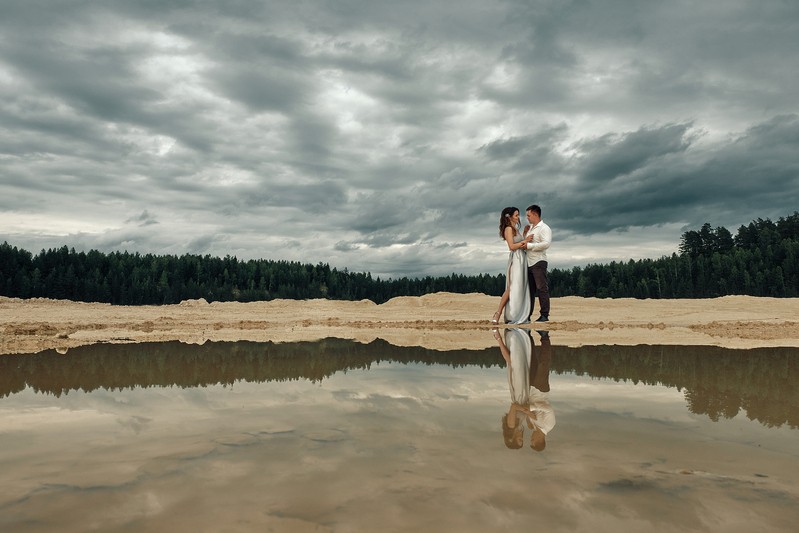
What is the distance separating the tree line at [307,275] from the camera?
45.9 meters

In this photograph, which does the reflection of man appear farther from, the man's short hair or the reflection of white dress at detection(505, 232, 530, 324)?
the man's short hair

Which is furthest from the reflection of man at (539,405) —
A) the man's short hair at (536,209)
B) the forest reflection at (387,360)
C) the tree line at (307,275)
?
the tree line at (307,275)

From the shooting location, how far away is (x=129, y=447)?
2496mm

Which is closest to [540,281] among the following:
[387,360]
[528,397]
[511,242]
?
[511,242]

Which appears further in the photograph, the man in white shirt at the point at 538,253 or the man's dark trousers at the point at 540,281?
the man's dark trousers at the point at 540,281

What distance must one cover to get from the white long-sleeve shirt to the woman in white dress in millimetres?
135

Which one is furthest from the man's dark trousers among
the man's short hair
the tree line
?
the tree line

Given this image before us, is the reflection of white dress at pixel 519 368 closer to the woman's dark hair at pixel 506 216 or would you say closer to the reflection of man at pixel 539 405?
the reflection of man at pixel 539 405

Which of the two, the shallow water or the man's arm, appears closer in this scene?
the shallow water

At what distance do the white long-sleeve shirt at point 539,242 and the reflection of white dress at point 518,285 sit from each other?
0.22 metres

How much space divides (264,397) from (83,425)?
1.18m

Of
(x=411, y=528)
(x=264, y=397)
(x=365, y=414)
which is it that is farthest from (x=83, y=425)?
(x=411, y=528)

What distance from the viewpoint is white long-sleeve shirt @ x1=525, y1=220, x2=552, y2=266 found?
1065 cm

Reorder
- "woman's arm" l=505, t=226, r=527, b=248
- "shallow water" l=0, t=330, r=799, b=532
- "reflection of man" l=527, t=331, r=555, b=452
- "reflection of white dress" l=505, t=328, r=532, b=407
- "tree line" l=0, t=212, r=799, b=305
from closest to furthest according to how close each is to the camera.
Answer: "shallow water" l=0, t=330, r=799, b=532 < "reflection of man" l=527, t=331, r=555, b=452 < "reflection of white dress" l=505, t=328, r=532, b=407 < "woman's arm" l=505, t=226, r=527, b=248 < "tree line" l=0, t=212, r=799, b=305
